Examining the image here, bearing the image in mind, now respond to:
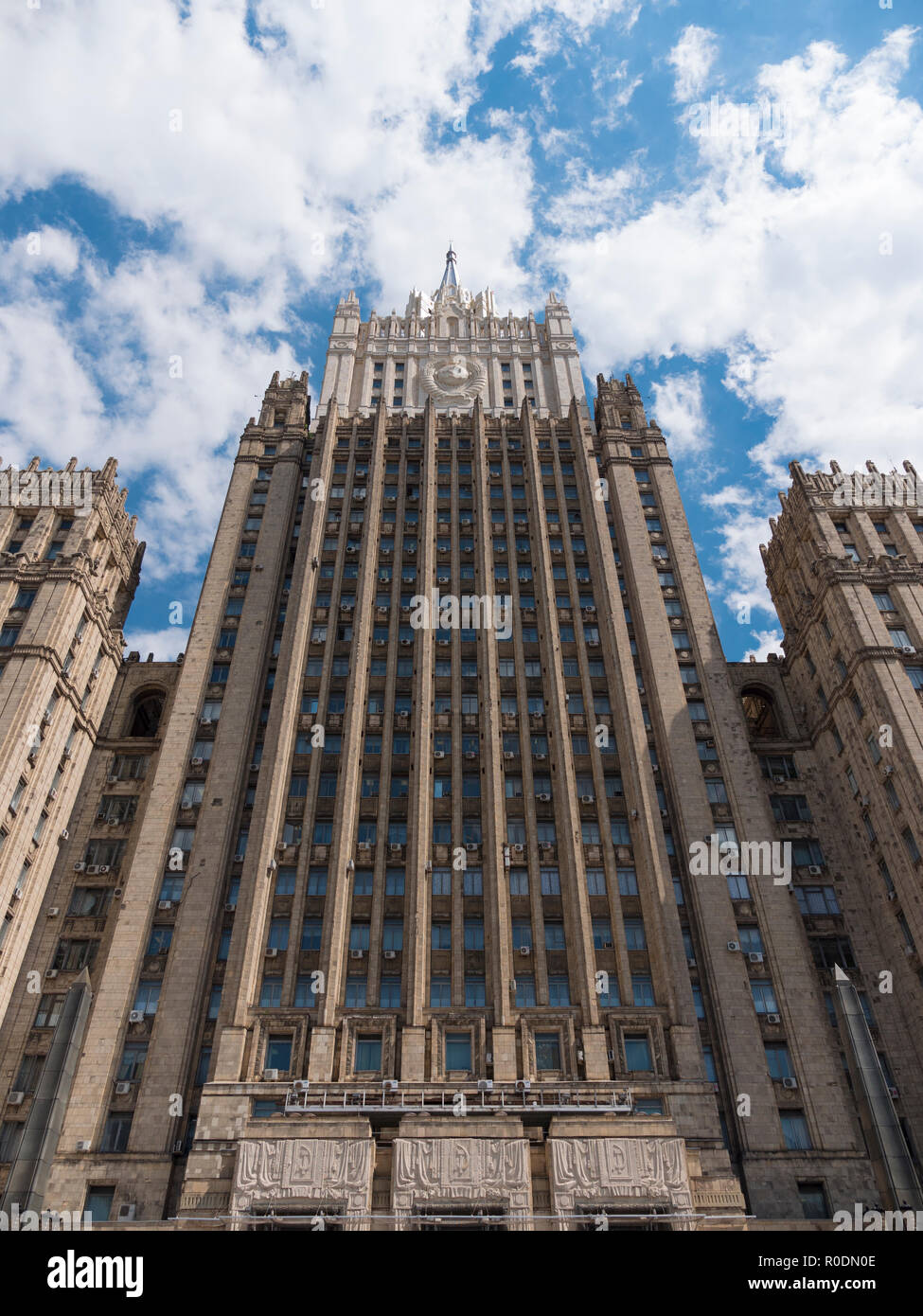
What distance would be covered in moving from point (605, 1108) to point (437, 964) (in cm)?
972

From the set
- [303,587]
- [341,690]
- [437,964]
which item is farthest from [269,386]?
[437,964]

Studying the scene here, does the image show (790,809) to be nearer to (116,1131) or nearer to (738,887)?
(738,887)

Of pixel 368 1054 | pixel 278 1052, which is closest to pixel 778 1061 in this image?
pixel 368 1054

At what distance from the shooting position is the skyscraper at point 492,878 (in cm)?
3734

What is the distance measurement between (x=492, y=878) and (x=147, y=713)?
29.3 m

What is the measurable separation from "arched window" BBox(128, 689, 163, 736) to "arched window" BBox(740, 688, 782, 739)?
123 ft

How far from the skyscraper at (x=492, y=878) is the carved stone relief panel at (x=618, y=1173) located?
12cm

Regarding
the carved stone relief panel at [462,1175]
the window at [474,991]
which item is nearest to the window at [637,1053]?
the window at [474,991]

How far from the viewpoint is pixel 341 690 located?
5541 centimetres

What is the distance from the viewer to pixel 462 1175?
3419 cm

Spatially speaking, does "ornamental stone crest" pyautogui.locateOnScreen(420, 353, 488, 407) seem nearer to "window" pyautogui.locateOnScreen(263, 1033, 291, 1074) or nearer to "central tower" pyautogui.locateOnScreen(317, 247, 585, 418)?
"central tower" pyautogui.locateOnScreen(317, 247, 585, 418)
